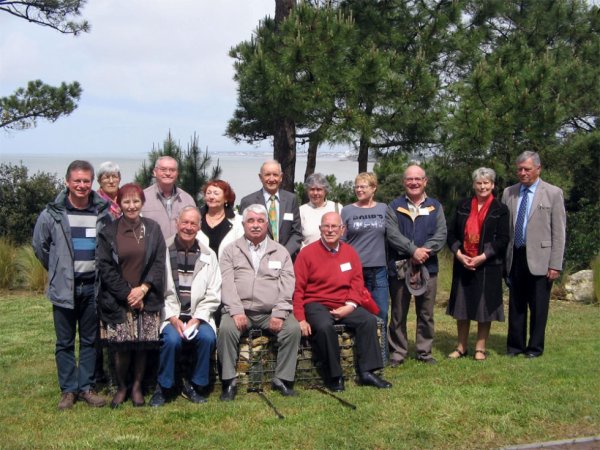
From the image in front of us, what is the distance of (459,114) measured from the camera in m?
10.9

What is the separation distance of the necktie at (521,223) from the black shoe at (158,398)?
11.3 ft

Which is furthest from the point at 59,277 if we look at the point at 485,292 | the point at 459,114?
the point at 459,114

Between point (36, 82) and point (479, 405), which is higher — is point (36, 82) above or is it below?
above

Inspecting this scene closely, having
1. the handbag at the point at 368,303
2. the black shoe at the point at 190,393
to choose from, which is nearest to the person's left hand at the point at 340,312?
the handbag at the point at 368,303

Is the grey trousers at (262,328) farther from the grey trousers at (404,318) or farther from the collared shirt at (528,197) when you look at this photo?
the collared shirt at (528,197)

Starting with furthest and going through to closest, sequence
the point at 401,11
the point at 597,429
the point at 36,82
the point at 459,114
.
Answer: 1. the point at 36,82
2. the point at 401,11
3. the point at 459,114
4. the point at 597,429

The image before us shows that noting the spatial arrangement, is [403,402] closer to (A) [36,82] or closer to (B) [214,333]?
(B) [214,333]

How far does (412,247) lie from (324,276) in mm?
905

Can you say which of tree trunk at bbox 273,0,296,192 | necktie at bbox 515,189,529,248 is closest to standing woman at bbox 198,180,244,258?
necktie at bbox 515,189,529,248

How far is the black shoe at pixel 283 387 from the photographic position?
556cm

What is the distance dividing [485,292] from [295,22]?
5.38 meters

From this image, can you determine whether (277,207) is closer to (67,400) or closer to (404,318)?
(404,318)

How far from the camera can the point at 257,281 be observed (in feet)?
18.9

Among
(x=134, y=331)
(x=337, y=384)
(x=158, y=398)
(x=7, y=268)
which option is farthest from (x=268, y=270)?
(x=7, y=268)
